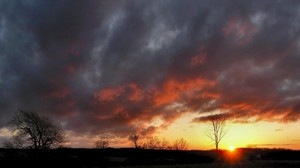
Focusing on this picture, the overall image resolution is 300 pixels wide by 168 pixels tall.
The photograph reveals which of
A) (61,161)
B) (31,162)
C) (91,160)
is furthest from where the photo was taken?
(91,160)

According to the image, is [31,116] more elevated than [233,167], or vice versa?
[31,116]

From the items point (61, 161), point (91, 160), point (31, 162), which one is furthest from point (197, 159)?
point (31, 162)

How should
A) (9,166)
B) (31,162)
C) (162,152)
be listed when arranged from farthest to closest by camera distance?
(162,152) < (31,162) < (9,166)

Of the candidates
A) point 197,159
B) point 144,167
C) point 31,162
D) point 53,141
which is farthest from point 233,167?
point 53,141

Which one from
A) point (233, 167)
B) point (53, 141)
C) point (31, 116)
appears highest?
point (31, 116)

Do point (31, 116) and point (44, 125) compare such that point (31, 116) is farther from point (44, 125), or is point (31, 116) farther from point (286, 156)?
point (286, 156)

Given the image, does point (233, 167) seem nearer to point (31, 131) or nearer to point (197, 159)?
point (197, 159)

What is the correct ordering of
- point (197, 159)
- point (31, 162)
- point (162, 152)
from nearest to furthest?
point (31, 162)
point (197, 159)
point (162, 152)

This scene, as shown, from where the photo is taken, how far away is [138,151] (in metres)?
85.0

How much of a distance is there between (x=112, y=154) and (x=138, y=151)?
6.96 meters

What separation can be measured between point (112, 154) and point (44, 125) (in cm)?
1996

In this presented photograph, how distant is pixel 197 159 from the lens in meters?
75.6

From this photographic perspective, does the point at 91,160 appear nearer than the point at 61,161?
No

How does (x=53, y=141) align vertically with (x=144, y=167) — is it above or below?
above
